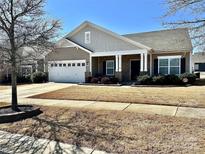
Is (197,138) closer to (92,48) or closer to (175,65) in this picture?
(175,65)

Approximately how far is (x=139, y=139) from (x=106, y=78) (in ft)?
51.4

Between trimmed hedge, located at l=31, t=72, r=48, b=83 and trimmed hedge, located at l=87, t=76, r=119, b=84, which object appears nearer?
trimmed hedge, located at l=87, t=76, r=119, b=84

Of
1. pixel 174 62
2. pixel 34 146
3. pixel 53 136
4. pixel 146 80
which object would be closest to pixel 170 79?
pixel 146 80

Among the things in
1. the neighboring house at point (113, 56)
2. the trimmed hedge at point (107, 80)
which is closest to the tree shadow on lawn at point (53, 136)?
the trimmed hedge at point (107, 80)

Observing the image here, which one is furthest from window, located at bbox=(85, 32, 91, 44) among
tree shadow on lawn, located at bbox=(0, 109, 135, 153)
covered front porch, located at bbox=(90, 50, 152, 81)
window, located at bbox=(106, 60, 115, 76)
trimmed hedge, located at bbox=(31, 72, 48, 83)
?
tree shadow on lawn, located at bbox=(0, 109, 135, 153)

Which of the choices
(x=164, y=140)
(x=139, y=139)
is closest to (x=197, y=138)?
(x=164, y=140)

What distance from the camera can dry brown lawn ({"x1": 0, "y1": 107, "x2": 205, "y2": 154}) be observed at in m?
5.20

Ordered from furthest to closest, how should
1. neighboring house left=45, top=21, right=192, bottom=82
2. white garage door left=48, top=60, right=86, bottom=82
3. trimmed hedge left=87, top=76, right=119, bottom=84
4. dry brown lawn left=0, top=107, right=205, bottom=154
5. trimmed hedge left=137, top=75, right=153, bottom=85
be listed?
white garage door left=48, top=60, right=86, bottom=82 < neighboring house left=45, top=21, right=192, bottom=82 < trimmed hedge left=87, top=76, right=119, bottom=84 < trimmed hedge left=137, top=75, right=153, bottom=85 < dry brown lawn left=0, top=107, right=205, bottom=154

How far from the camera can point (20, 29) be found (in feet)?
30.2

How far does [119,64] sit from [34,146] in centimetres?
1722

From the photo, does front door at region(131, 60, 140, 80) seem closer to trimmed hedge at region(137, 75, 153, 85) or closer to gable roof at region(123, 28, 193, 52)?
gable roof at region(123, 28, 193, 52)

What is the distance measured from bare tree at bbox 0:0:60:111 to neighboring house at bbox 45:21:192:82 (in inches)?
482

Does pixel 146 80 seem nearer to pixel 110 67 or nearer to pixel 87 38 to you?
pixel 110 67


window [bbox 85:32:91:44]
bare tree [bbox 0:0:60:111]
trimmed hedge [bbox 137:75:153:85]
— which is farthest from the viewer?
window [bbox 85:32:91:44]
